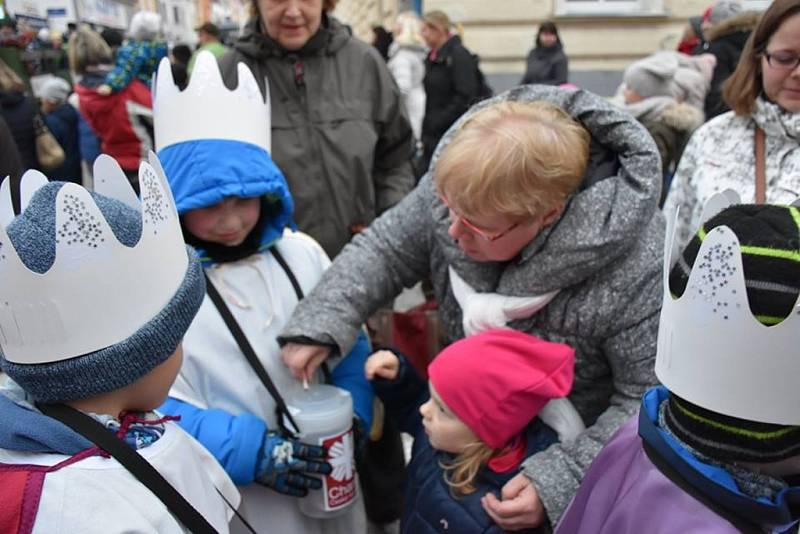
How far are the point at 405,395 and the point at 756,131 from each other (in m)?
1.22

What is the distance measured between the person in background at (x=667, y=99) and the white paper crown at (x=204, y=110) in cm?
237

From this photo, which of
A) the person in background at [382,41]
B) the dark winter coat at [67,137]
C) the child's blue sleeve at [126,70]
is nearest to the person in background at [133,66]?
the child's blue sleeve at [126,70]

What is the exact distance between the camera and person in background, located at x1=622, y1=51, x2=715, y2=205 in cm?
352

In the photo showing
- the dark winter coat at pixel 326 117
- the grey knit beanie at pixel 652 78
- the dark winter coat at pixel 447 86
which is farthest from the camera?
the dark winter coat at pixel 447 86

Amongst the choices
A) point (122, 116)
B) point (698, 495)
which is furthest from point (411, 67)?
point (698, 495)

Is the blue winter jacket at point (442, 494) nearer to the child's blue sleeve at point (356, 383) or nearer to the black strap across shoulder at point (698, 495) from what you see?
the child's blue sleeve at point (356, 383)

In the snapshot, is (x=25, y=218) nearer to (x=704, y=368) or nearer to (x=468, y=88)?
(x=704, y=368)

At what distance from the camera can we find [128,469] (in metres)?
0.97

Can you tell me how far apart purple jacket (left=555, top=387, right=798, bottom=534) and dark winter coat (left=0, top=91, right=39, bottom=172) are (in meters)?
4.13

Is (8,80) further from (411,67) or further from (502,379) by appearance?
(502,379)

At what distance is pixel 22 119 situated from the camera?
4355 millimetres

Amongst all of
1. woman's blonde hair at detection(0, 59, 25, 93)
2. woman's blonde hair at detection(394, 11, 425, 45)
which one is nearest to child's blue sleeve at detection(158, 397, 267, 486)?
woman's blonde hair at detection(0, 59, 25, 93)

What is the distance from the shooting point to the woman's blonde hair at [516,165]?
130 cm

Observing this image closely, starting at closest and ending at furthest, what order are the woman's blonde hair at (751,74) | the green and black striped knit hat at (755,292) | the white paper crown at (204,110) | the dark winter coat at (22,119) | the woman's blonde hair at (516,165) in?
the green and black striped knit hat at (755,292)
the woman's blonde hair at (516,165)
the white paper crown at (204,110)
the woman's blonde hair at (751,74)
the dark winter coat at (22,119)
